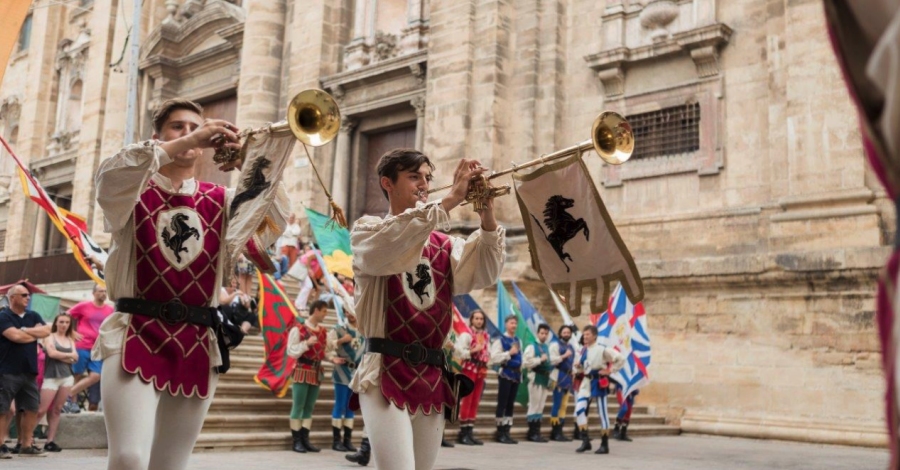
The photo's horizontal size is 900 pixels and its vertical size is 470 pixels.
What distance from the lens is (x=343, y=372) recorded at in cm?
1034

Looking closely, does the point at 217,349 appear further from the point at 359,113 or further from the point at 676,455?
the point at 359,113

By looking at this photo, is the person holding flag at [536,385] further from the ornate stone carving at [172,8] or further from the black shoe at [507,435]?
the ornate stone carving at [172,8]

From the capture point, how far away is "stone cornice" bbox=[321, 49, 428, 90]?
1901 cm

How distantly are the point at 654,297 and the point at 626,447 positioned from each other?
3.73m

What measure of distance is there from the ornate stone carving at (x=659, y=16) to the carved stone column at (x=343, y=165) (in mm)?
7553

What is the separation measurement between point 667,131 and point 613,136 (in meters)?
12.0

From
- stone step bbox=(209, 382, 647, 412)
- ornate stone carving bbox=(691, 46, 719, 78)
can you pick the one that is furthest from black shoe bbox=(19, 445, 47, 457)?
ornate stone carving bbox=(691, 46, 719, 78)

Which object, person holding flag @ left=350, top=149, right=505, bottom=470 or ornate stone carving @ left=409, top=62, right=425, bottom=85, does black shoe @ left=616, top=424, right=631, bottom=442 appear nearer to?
person holding flag @ left=350, top=149, right=505, bottom=470

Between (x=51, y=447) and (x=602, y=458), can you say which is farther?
(x=602, y=458)

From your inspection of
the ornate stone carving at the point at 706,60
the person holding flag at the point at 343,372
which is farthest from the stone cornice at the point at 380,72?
the person holding flag at the point at 343,372

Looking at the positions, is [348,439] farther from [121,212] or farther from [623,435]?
[121,212]

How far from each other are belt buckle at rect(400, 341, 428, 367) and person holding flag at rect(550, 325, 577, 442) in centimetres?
891

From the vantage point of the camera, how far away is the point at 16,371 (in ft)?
28.2

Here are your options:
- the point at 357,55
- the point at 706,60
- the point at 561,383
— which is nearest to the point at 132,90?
the point at 357,55
